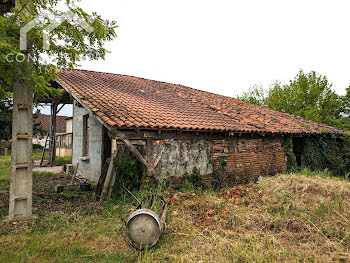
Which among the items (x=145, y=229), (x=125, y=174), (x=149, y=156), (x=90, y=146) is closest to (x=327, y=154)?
(x=149, y=156)

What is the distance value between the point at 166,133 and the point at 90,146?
145 inches

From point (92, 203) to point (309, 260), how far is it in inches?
208

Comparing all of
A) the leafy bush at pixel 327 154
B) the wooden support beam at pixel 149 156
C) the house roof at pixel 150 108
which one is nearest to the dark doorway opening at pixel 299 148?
the leafy bush at pixel 327 154

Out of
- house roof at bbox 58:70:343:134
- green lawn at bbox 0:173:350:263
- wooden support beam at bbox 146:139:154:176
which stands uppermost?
house roof at bbox 58:70:343:134

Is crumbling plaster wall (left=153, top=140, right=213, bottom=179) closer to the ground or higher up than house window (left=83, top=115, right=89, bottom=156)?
closer to the ground

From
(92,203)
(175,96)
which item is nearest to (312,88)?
(175,96)

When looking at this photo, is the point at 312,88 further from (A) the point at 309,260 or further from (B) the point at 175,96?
(A) the point at 309,260

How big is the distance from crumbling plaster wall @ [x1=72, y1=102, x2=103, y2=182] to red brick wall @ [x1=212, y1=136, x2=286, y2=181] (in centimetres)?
427

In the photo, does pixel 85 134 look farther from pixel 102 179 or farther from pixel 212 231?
pixel 212 231

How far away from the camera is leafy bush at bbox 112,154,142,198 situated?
673 centimetres

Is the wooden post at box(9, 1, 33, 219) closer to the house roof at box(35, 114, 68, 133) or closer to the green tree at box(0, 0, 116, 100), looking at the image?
the green tree at box(0, 0, 116, 100)

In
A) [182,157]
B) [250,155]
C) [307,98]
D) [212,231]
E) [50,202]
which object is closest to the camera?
[212,231]

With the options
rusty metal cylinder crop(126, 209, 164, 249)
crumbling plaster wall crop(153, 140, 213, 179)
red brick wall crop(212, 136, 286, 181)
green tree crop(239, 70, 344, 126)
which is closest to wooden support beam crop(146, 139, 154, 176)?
crumbling plaster wall crop(153, 140, 213, 179)

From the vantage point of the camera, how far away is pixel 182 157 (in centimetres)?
794
